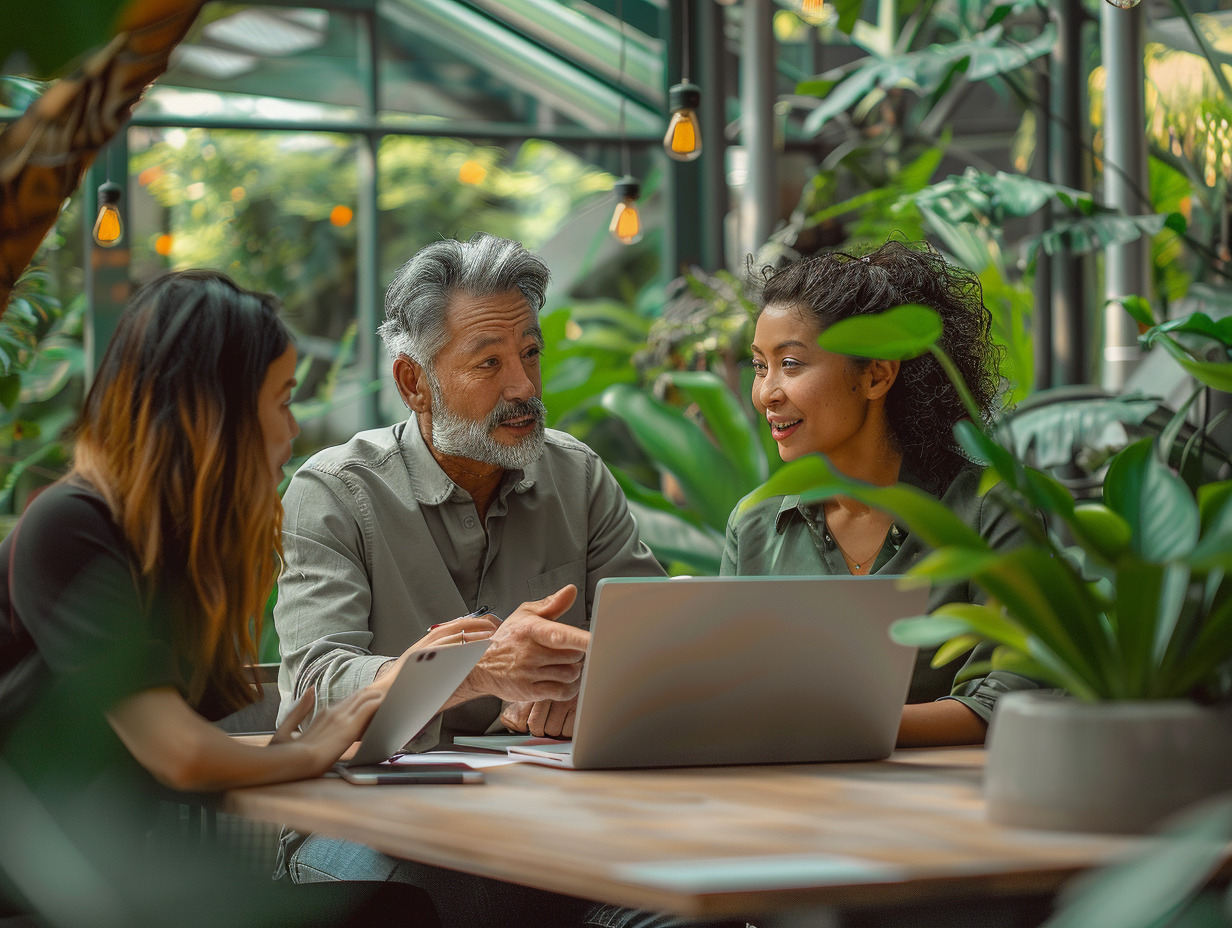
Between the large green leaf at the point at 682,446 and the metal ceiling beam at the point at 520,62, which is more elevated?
the metal ceiling beam at the point at 520,62

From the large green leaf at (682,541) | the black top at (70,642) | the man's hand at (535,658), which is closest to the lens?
the black top at (70,642)

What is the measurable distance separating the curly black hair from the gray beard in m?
0.42

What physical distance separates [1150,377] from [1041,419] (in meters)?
0.62

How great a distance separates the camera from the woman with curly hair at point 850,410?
6.53 feet

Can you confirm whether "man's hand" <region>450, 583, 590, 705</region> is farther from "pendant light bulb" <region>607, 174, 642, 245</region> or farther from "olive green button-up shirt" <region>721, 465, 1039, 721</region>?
"pendant light bulb" <region>607, 174, 642, 245</region>

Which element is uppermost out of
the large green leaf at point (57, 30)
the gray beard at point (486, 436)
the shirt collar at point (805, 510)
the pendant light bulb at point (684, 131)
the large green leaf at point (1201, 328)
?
the pendant light bulb at point (684, 131)

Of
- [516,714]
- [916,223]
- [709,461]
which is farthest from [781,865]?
[916,223]

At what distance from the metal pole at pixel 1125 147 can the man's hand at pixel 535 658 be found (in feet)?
8.81

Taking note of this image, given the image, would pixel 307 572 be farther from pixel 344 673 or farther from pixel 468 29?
pixel 468 29

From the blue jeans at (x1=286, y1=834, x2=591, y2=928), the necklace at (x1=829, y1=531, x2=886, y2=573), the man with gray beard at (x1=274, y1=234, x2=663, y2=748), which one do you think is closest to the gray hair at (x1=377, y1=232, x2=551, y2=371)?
the man with gray beard at (x1=274, y1=234, x2=663, y2=748)

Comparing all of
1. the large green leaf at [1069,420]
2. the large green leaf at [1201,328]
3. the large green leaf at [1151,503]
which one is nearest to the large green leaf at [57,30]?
the large green leaf at [1151,503]

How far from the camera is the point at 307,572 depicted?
1.95 meters

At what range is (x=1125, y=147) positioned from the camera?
3.86 meters

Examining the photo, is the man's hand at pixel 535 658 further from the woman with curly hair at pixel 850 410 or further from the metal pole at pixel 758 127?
the metal pole at pixel 758 127
